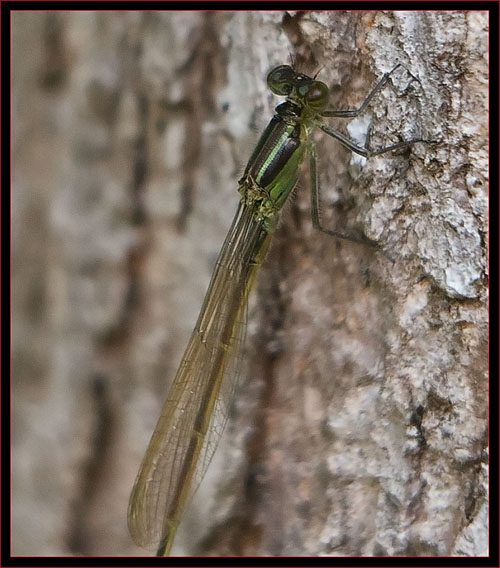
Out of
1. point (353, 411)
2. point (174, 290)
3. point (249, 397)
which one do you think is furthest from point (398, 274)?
point (174, 290)

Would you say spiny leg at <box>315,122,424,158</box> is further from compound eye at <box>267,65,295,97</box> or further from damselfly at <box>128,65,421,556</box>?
compound eye at <box>267,65,295,97</box>

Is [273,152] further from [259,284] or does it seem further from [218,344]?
[218,344]

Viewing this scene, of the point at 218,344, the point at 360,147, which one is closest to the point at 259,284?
the point at 218,344

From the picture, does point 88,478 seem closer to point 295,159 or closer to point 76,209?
point 76,209

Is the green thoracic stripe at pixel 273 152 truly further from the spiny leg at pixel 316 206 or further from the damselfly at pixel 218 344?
the spiny leg at pixel 316 206

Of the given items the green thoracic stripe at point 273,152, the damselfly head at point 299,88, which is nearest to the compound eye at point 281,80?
the damselfly head at point 299,88

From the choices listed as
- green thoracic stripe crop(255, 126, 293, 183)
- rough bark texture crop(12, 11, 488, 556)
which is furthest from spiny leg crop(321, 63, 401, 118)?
green thoracic stripe crop(255, 126, 293, 183)
